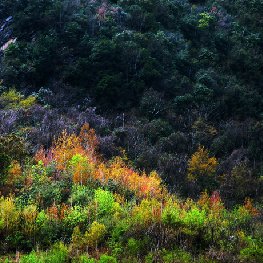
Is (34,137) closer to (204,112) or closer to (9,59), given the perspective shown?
(9,59)

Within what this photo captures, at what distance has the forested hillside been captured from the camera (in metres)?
11.8

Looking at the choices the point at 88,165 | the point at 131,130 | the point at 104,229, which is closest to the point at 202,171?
the point at 131,130

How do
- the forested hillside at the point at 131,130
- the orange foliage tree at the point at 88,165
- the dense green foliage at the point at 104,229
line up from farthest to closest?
the orange foliage tree at the point at 88,165, the forested hillside at the point at 131,130, the dense green foliage at the point at 104,229

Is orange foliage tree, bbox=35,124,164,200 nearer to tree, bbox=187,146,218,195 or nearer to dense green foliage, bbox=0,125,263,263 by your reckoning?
dense green foliage, bbox=0,125,263,263

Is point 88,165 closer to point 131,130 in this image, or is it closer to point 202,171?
point 202,171

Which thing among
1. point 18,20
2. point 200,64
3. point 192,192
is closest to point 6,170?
point 192,192

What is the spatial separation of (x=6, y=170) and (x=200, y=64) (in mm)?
22001

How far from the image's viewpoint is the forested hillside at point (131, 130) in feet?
38.8

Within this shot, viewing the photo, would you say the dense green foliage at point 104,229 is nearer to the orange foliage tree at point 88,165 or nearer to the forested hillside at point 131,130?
the forested hillside at point 131,130

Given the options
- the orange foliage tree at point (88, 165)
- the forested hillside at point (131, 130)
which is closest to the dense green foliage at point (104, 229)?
the forested hillside at point (131, 130)

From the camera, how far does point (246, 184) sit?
72.7 ft

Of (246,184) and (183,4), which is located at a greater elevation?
(183,4)

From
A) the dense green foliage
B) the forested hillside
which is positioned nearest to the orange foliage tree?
the forested hillside

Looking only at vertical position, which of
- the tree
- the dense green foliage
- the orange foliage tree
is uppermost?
the dense green foliage
